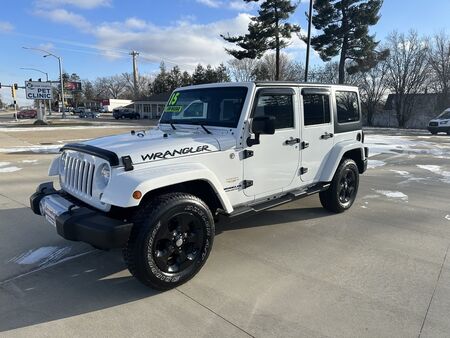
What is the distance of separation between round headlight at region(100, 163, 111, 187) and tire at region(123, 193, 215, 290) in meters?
0.41

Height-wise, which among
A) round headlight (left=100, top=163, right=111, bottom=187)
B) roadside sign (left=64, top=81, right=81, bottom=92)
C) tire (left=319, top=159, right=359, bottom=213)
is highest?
roadside sign (left=64, top=81, right=81, bottom=92)

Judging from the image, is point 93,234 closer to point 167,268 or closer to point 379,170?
point 167,268

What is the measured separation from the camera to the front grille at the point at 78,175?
353 centimetres

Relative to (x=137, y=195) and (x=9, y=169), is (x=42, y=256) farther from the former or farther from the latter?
(x=9, y=169)

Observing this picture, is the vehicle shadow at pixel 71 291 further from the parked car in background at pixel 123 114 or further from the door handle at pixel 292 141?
the parked car in background at pixel 123 114

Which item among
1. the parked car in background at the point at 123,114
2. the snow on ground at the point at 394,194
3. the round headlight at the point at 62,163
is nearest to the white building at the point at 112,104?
the parked car in background at the point at 123,114

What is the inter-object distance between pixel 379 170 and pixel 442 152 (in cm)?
630

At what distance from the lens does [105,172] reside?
332 cm

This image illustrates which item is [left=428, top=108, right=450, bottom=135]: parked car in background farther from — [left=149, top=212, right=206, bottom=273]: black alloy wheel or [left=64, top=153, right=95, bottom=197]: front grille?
[left=64, top=153, right=95, bottom=197]: front grille

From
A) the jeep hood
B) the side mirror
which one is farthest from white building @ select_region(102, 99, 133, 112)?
the side mirror

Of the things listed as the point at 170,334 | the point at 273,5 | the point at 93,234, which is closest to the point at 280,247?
the point at 170,334

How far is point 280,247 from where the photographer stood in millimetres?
4461

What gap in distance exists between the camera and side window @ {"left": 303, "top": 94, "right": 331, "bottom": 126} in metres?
4.93

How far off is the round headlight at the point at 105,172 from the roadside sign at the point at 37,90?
128ft
